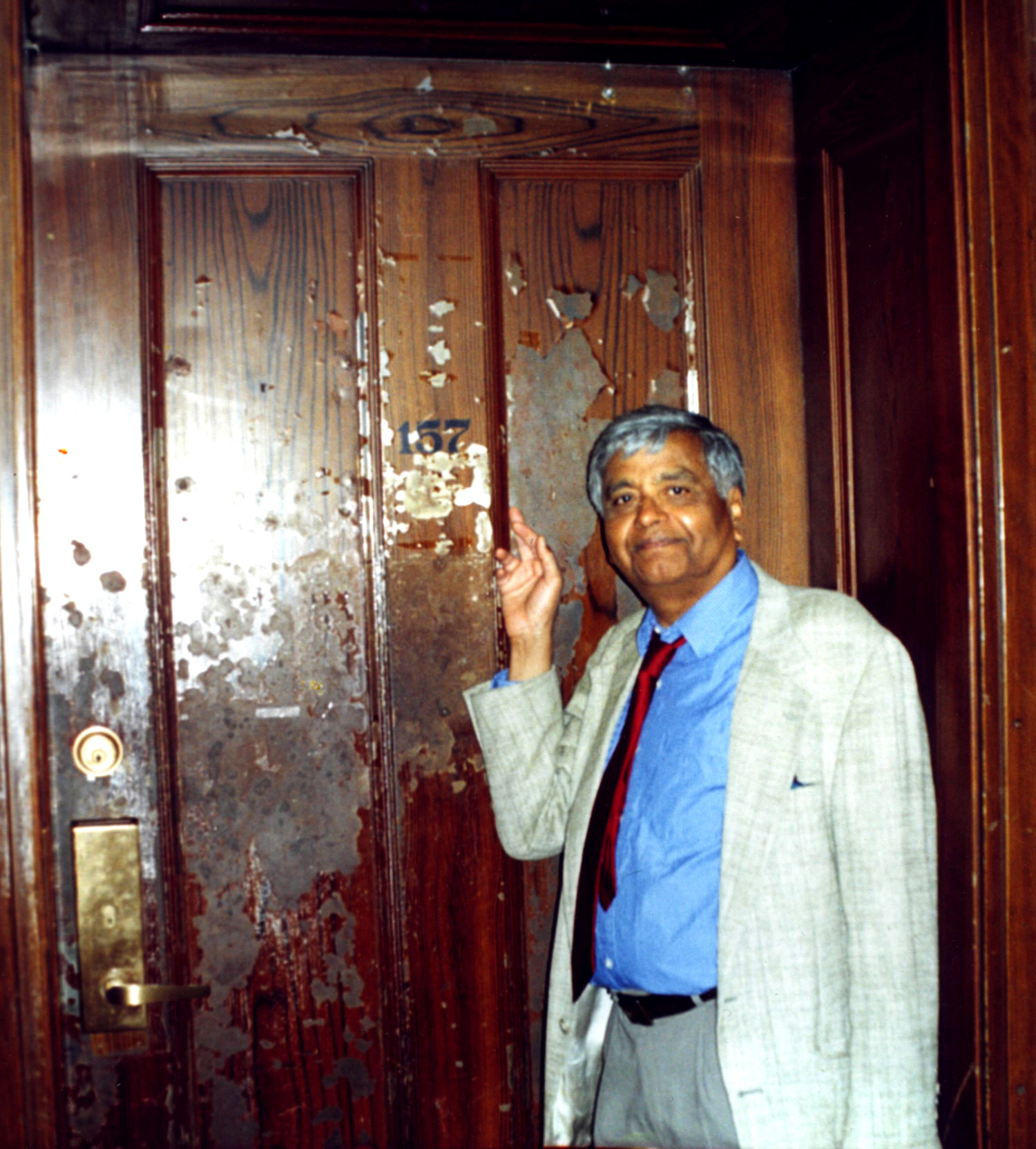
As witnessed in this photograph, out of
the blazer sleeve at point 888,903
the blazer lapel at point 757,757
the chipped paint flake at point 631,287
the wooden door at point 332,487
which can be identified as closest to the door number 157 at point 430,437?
the wooden door at point 332,487

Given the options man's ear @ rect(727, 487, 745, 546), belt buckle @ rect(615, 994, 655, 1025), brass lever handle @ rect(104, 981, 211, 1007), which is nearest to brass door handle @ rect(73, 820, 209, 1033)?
brass lever handle @ rect(104, 981, 211, 1007)

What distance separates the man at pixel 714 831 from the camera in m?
1.16

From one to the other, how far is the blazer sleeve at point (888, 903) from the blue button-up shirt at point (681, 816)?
0.16 meters

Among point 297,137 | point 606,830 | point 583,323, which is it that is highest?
point 297,137

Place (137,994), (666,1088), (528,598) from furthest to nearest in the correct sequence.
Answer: (528,598)
(137,994)
(666,1088)

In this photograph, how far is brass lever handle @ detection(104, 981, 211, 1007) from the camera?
1363mm

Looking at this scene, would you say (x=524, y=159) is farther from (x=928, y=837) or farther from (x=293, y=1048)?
(x=293, y=1048)

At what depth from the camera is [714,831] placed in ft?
4.05

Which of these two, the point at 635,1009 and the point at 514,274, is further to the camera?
the point at 514,274

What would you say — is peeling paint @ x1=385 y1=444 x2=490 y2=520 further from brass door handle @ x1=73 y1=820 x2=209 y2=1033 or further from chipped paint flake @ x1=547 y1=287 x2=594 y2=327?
brass door handle @ x1=73 y1=820 x2=209 y2=1033

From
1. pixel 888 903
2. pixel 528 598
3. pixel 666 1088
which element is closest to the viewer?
pixel 888 903

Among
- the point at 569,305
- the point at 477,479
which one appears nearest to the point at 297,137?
the point at 569,305

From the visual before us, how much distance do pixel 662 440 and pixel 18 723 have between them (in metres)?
0.97

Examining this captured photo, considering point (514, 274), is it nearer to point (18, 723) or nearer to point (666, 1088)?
point (18, 723)
